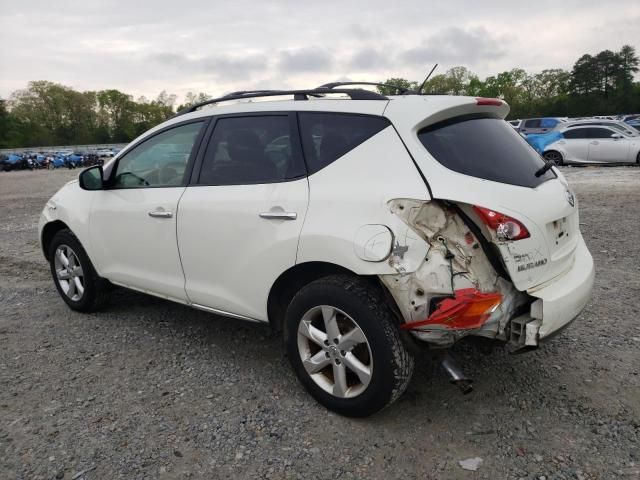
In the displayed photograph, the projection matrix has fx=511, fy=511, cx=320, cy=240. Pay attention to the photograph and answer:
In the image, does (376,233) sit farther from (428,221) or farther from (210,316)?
(210,316)

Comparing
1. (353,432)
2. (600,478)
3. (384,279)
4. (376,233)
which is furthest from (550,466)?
(376,233)

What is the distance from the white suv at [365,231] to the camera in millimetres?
2471

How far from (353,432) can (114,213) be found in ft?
7.98

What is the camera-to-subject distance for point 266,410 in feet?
9.66

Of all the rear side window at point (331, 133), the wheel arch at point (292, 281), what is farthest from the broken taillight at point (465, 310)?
the rear side window at point (331, 133)

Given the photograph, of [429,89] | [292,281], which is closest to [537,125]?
[292,281]

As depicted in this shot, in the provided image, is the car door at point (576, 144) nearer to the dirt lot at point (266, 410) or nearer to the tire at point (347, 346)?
the dirt lot at point (266, 410)

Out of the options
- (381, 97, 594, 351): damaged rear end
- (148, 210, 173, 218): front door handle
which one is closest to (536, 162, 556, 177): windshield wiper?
(381, 97, 594, 351): damaged rear end

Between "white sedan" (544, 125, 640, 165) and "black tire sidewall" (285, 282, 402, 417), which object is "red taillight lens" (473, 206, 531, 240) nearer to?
"black tire sidewall" (285, 282, 402, 417)

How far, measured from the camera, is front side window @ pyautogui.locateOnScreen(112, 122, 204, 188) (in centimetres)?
354

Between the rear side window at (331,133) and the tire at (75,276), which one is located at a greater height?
the rear side window at (331,133)

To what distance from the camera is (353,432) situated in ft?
8.89

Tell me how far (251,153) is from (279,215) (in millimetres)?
569

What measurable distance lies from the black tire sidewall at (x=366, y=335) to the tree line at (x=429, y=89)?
75.1 m
